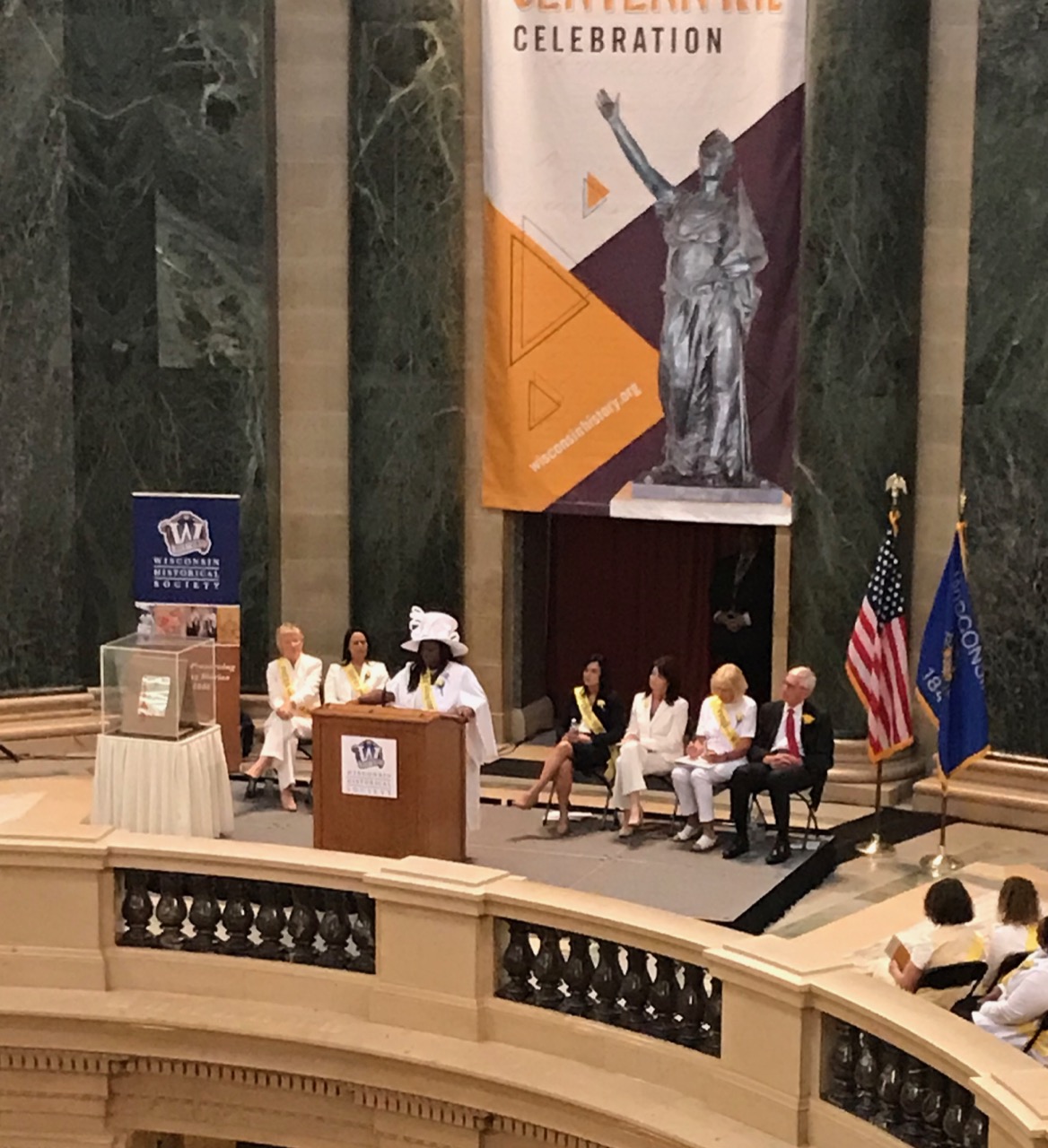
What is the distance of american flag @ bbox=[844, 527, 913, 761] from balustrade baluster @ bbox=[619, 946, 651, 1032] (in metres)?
3.90

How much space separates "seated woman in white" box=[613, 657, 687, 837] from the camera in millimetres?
11164

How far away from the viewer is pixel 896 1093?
682 centimetres

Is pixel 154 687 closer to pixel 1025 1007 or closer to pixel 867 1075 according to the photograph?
pixel 867 1075

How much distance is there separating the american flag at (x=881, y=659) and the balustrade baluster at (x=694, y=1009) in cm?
399

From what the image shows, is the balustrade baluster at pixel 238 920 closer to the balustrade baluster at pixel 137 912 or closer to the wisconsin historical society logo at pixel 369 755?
the balustrade baluster at pixel 137 912

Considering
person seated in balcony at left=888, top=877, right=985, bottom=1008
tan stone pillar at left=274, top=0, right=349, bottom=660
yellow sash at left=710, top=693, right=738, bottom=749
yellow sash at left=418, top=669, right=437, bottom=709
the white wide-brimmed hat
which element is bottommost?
person seated in balcony at left=888, top=877, right=985, bottom=1008

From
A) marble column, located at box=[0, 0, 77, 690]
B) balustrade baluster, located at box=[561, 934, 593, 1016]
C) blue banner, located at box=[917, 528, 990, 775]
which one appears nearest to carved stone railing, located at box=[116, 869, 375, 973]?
balustrade baluster, located at box=[561, 934, 593, 1016]

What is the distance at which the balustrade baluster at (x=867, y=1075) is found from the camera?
22.9ft

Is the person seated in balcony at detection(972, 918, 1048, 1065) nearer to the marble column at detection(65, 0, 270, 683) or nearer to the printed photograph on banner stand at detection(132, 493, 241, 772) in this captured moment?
the printed photograph on banner stand at detection(132, 493, 241, 772)

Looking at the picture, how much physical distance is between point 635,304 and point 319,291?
246 cm

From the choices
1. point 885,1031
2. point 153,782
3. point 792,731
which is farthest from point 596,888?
point 885,1031

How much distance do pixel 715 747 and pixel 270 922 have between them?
3080mm

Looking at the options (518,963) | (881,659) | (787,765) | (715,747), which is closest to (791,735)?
(787,765)

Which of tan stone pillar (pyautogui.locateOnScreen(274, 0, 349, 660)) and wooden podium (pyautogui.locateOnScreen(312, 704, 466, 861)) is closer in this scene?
wooden podium (pyautogui.locateOnScreen(312, 704, 466, 861))
